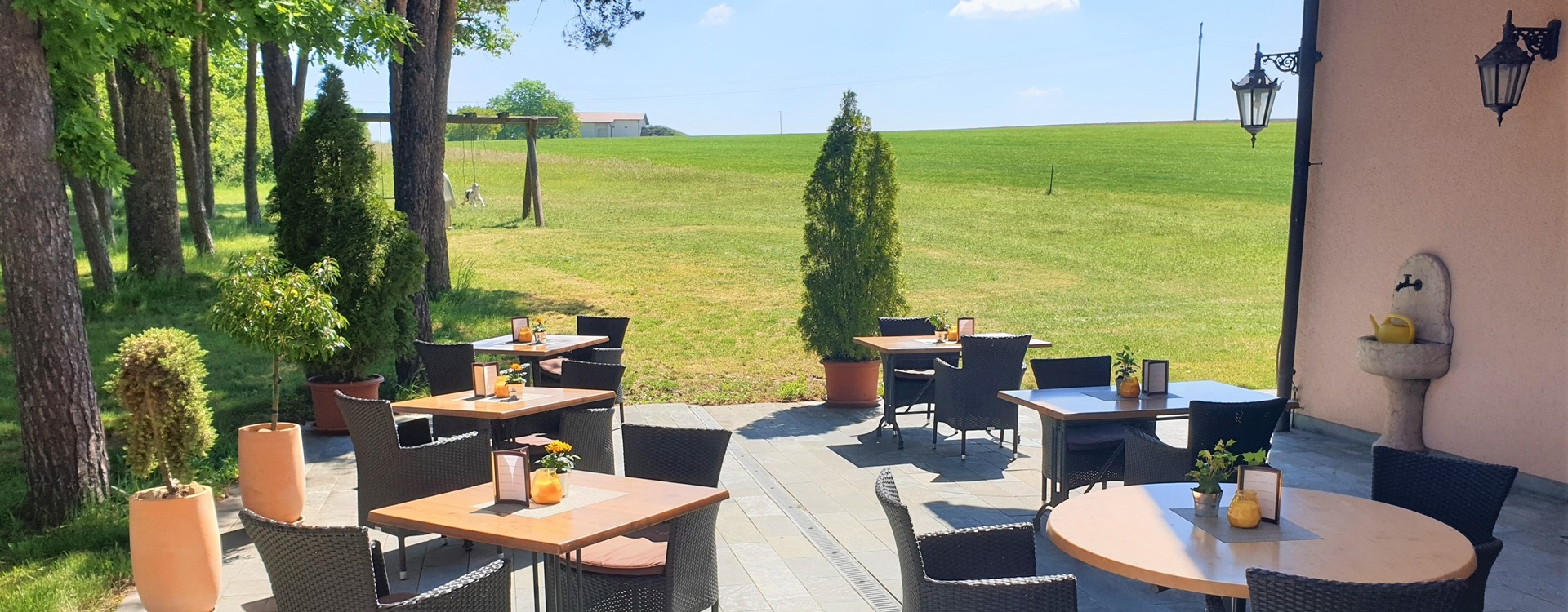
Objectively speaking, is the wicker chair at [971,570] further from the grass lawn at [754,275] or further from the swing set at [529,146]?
the swing set at [529,146]

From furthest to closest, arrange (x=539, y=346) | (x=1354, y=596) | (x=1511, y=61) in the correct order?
(x=539, y=346) < (x=1511, y=61) < (x=1354, y=596)

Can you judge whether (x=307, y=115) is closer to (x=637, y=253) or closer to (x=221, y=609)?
(x=221, y=609)

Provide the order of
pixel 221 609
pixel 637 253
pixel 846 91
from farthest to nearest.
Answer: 1. pixel 637 253
2. pixel 846 91
3. pixel 221 609

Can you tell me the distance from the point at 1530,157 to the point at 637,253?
54.5 ft

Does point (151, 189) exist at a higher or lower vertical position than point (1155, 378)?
higher

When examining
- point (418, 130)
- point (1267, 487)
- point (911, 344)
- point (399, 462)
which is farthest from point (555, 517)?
point (418, 130)

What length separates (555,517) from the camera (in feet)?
12.2

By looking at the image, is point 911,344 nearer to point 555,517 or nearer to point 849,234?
point 849,234

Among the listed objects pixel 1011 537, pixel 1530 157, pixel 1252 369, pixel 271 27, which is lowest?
pixel 1252 369

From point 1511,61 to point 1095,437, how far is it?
3.34 meters

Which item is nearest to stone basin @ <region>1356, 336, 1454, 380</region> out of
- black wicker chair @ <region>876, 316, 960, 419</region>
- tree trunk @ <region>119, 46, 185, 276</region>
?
black wicker chair @ <region>876, 316, 960, 419</region>

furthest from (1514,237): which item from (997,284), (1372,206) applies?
(997,284)

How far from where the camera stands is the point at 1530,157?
22.7 feet

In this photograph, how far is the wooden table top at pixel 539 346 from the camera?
8.09m
